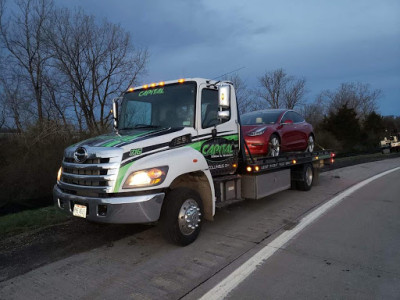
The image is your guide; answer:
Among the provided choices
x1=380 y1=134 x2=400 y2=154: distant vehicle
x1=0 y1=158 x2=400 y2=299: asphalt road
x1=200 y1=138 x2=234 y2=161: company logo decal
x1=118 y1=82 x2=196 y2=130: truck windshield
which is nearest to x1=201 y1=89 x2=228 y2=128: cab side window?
x1=118 y1=82 x2=196 y2=130: truck windshield

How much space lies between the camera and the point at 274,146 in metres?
7.94

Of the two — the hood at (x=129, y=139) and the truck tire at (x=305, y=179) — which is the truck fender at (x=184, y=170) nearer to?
the hood at (x=129, y=139)

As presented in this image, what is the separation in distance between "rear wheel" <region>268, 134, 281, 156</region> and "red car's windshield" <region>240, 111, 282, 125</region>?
1.66 feet

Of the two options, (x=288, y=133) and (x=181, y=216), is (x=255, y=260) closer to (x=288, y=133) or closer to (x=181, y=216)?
(x=181, y=216)

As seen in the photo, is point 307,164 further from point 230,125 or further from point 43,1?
point 43,1

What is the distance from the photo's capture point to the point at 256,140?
7574 millimetres

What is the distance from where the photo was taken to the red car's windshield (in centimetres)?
831

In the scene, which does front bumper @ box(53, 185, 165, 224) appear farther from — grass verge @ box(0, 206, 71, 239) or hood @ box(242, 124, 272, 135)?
hood @ box(242, 124, 272, 135)

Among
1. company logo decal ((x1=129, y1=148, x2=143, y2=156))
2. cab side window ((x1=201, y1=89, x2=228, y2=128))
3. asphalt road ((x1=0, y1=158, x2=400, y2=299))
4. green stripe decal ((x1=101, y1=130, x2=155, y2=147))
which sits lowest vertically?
asphalt road ((x1=0, y1=158, x2=400, y2=299))

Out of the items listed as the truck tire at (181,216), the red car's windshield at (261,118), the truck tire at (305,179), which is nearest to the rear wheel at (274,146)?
the red car's windshield at (261,118)

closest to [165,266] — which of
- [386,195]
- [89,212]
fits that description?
[89,212]

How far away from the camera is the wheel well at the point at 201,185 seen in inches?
191

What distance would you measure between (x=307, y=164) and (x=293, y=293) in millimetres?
6534

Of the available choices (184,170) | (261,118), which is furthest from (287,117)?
(184,170)
